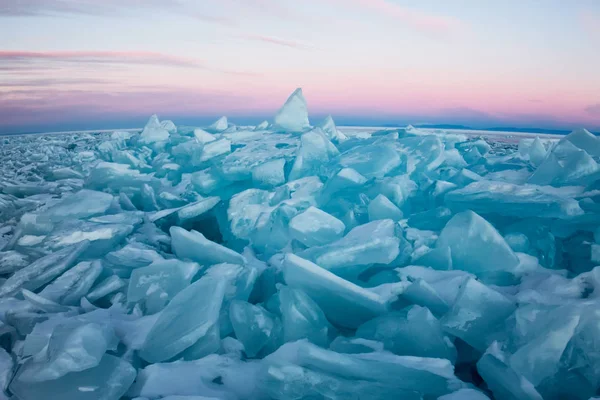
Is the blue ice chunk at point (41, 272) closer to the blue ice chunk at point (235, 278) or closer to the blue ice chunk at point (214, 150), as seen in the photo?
the blue ice chunk at point (235, 278)

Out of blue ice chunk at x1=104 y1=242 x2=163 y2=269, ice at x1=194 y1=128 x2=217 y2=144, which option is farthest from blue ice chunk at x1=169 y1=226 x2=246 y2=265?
ice at x1=194 y1=128 x2=217 y2=144

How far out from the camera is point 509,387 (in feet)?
3.92

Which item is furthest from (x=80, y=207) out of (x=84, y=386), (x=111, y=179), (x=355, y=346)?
(x=355, y=346)

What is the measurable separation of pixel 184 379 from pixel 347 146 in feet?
9.53

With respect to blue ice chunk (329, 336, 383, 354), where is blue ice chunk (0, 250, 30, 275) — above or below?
below

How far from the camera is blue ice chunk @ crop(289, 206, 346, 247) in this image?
91.7 inches

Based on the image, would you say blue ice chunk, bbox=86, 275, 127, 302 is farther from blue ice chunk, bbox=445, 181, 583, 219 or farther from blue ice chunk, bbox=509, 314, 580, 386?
blue ice chunk, bbox=445, 181, 583, 219

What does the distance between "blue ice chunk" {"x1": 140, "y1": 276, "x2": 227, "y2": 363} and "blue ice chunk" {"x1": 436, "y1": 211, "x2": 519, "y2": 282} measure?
1.28 metres

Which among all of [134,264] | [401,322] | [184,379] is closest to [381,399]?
[401,322]

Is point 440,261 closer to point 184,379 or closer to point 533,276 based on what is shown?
point 533,276

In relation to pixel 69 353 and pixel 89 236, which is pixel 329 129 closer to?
pixel 89 236

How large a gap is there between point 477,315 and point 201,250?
1572 millimetres

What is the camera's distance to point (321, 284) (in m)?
1.68

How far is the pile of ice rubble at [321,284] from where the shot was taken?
1275 mm
